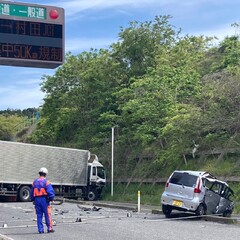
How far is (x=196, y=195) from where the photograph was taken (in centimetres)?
2130

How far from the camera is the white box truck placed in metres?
35.9

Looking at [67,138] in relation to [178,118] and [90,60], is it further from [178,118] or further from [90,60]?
[178,118]

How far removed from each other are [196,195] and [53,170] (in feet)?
61.8

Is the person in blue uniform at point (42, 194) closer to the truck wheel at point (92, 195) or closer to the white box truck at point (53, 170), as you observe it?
the white box truck at point (53, 170)

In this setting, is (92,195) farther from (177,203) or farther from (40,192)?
(40,192)

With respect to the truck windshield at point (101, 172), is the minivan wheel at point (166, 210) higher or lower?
lower

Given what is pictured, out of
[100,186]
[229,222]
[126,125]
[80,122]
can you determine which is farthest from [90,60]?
[229,222]

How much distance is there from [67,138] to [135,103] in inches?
597

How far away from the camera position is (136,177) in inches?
1487

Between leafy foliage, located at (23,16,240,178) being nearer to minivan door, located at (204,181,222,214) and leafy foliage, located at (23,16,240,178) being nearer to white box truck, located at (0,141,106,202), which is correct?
white box truck, located at (0,141,106,202)

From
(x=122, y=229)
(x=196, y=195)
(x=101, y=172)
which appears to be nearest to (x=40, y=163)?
(x=101, y=172)

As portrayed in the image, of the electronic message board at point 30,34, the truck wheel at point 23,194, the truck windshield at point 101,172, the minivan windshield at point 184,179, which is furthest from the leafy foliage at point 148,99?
the electronic message board at point 30,34

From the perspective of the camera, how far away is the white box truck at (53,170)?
35875 millimetres

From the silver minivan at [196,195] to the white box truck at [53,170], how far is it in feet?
52.1
